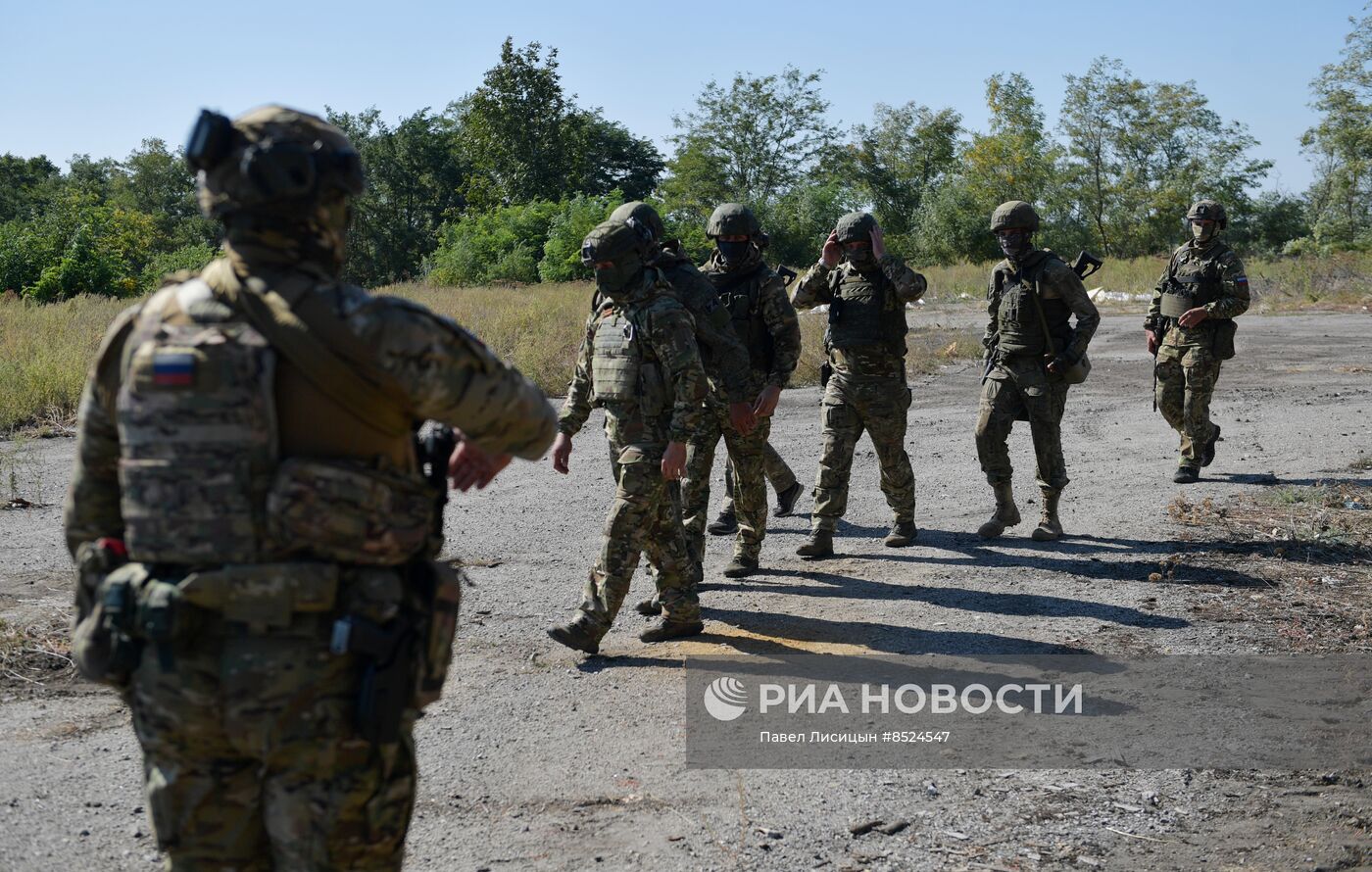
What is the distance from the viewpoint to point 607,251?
578 centimetres

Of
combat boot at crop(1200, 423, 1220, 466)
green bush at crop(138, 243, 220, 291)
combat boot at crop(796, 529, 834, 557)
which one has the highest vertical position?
green bush at crop(138, 243, 220, 291)

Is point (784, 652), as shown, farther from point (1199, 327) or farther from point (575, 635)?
point (1199, 327)

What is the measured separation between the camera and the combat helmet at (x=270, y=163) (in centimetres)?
256

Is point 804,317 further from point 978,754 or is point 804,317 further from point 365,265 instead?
point 365,265

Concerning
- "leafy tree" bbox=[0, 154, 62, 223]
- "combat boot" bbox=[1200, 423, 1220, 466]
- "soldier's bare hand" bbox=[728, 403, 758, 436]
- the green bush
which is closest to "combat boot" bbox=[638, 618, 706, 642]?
"soldier's bare hand" bbox=[728, 403, 758, 436]

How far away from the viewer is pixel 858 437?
26.2 feet

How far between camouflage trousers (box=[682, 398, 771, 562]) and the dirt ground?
0.98 feet

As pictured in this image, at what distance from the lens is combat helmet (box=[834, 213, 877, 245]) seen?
7.65 meters

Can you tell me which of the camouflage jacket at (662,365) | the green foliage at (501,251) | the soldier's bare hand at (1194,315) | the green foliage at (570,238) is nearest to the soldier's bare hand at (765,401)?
the camouflage jacket at (662,365)

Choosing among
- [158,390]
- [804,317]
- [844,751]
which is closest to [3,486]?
[844,751]

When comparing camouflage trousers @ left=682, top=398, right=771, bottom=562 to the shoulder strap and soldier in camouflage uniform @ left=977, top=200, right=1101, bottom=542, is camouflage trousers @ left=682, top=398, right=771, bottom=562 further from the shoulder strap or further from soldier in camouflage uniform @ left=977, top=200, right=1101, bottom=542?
the shoulder strap

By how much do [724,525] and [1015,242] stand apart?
2762 mm

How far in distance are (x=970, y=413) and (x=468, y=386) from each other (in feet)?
38.6

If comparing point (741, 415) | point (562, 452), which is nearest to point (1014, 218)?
point (741, 415)
